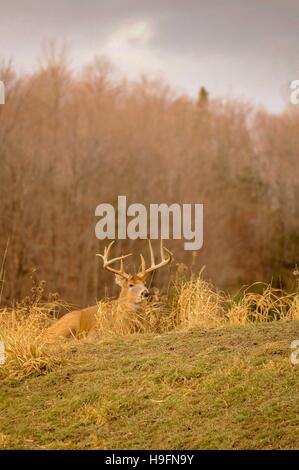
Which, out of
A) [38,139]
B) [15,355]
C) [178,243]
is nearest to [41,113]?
[38,139]

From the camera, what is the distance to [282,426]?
239 inches

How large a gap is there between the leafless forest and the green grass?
3478cm

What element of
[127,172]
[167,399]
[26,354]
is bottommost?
[167,399]

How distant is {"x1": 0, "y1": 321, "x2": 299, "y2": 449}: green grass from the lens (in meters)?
6.15

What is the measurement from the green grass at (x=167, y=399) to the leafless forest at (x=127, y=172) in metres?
34.8

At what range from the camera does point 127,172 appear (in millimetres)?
50375

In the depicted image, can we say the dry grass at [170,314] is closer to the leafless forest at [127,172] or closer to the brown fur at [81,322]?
the brown fur at [81,322]

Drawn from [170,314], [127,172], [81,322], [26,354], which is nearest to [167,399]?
[26,354]

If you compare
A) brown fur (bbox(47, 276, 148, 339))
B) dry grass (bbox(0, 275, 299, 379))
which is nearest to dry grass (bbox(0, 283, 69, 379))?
dry grass (bbox(0, 275, 299, 379))

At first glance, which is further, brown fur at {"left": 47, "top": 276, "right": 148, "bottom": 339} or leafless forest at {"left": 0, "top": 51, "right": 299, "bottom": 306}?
leafless forest at {"left": 0, "top": 51, "right": 299, "bottom": 306}

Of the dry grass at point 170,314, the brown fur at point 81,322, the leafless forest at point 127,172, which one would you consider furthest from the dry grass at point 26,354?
the leafless forest at point 127,172

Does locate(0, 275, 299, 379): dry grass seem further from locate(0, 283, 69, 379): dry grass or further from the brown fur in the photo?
the brown fur

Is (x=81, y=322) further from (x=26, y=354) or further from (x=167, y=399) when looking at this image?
(x=167, y=399)

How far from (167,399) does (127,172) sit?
43.8 m
